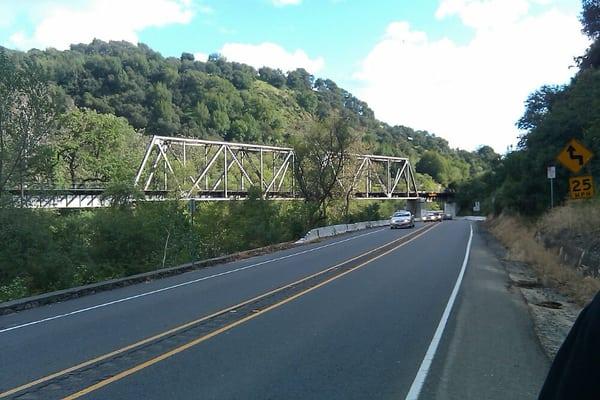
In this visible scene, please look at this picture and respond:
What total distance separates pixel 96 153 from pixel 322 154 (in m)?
47.9

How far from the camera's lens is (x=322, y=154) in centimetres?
5506

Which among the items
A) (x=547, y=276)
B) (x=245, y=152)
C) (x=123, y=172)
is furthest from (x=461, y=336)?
(x=245, y=152)

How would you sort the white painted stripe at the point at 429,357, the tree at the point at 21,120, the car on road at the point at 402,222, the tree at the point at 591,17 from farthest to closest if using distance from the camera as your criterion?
the car on road at the point at 402,222
the tree at the point at 591,17
the tree at the point at 21,120
the white painted stripe at the point at 429,357

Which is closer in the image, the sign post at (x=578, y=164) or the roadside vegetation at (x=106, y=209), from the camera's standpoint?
the sign post at (x=578, y=164)

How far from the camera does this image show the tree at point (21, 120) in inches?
928

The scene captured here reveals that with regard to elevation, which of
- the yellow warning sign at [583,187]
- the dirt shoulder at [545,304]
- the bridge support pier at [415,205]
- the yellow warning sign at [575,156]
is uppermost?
the yellow warning sign at [575,156]

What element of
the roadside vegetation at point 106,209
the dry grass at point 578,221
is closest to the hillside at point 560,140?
the dry grass at point 578,221

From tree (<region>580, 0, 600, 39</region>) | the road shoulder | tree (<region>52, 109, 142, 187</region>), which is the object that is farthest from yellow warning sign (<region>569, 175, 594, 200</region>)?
tree (<region>52, 109, 142, 187</region>)

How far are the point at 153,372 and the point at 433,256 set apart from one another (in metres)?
19.2

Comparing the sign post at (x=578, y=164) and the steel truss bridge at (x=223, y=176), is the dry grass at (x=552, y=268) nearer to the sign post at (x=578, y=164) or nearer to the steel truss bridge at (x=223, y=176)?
the sign post at (x=578, y=164)

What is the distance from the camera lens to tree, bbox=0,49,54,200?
23562mm

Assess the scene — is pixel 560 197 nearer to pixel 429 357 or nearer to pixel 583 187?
pixel 583 187

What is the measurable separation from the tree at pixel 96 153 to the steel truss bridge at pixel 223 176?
13.4 ft

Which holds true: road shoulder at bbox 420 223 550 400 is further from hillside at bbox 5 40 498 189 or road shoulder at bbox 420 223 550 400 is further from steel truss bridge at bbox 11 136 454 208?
hillside at bbox 5 40 498 189
